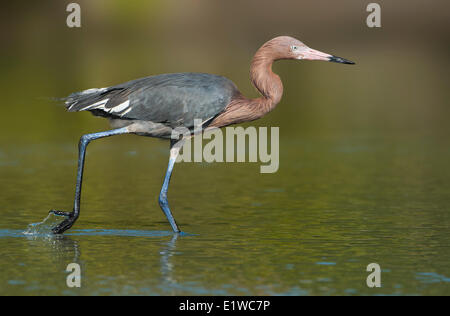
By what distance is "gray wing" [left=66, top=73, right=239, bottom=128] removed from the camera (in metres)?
12.1

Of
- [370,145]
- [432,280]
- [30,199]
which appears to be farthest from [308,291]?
[370,145]

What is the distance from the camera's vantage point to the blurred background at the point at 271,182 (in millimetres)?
9766

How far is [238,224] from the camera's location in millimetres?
12375

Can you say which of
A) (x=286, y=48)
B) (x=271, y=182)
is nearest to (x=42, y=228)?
(x=286, y=48)

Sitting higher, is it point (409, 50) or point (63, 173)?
point (409, 50)

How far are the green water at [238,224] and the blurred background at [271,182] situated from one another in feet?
0.10

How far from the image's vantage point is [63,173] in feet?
56.2

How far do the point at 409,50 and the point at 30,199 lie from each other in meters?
36.4

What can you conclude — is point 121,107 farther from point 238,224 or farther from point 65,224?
point 238,224

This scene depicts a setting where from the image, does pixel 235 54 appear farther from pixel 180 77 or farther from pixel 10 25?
pixel 180 77

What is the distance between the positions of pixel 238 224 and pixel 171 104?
5.41ft

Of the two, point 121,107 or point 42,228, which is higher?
point 121,107
